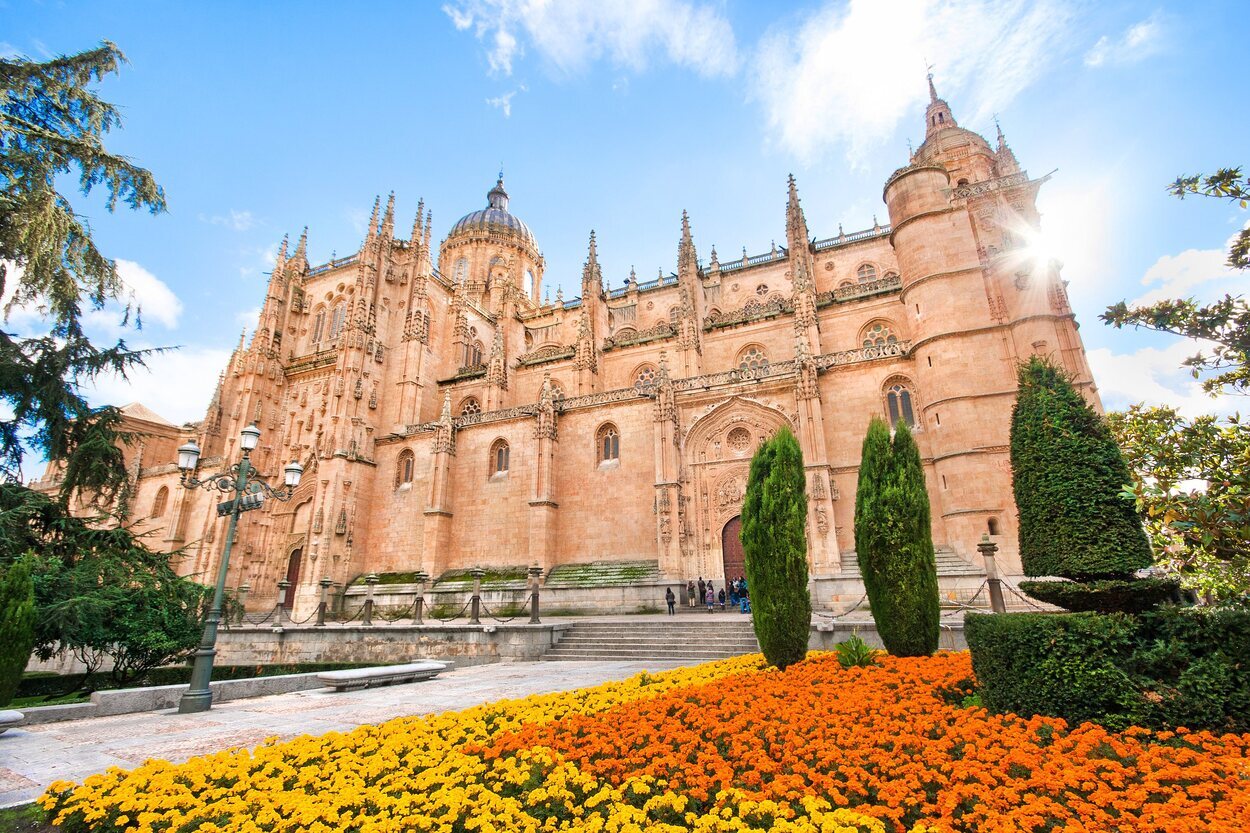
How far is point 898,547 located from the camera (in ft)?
31.4

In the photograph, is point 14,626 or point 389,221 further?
point 389,221

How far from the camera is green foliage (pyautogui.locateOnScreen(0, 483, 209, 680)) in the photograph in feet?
34.8

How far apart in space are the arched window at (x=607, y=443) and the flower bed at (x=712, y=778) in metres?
18.8

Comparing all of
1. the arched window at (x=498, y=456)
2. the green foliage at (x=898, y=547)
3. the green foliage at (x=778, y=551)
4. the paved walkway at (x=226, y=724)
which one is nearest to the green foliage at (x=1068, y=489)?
the green foliage at (x=898, y=547)

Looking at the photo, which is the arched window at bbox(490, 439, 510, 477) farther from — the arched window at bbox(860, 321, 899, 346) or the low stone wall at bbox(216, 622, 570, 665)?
the arched window at bbox(860, 321, 899, 346)

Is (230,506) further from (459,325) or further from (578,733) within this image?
(459,325)

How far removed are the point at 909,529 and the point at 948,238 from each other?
16.0m

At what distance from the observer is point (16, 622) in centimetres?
817

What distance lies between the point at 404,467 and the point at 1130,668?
28.5 metres

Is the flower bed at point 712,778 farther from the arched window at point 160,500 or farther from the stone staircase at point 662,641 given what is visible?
the arched window at point 160,500

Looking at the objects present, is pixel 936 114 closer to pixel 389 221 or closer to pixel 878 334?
pixel 878 334

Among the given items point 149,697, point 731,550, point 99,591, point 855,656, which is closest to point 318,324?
point 99,591

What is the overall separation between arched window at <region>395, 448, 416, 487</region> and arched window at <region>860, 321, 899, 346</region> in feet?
71.3

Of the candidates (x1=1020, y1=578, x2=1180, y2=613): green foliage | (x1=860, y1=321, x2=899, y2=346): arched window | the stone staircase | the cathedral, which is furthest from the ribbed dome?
(x1=1020, y1=578, x2=1180, y2=613): green foliage
